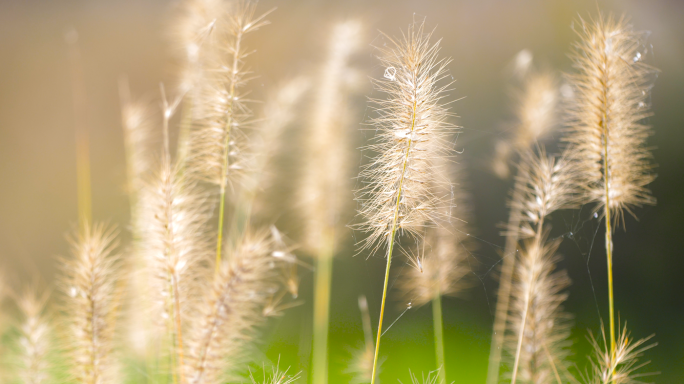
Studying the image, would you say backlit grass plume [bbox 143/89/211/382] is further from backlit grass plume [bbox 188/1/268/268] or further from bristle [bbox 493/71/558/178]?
bristle [bbox 493/71/558/178]

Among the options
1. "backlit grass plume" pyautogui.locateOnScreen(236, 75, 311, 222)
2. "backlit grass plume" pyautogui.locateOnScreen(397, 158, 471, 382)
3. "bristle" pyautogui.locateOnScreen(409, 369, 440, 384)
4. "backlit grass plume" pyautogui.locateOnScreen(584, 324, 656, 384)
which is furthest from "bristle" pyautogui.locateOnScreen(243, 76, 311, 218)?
"backlit grass plume" pyautogui.locateOnScreen(584, 324, 656, 384)

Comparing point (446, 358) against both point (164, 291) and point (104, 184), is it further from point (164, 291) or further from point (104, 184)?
point (104, 184)

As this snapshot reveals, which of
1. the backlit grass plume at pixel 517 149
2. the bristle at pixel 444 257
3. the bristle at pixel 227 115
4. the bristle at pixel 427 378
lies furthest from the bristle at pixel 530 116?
the bristle at pixel 227 115

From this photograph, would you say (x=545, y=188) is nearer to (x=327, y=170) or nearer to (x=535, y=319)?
(x=535, y=319)

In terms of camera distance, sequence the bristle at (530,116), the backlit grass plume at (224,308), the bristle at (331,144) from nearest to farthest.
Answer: the backlit grass plume at (224,308)
the bristle at (530,116)
the bristle at (331,144)

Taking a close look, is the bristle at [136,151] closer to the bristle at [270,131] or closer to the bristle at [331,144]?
the bristle at [270,131]

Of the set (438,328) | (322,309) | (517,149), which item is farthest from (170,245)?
(517,149)
